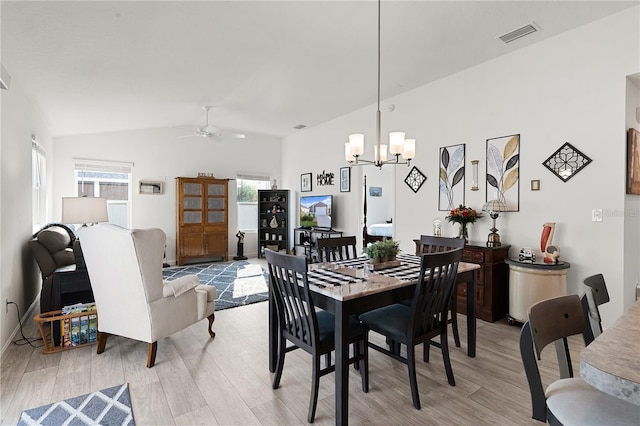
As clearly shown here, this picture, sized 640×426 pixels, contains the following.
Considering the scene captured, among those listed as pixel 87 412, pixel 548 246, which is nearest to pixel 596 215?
pixel 548 246

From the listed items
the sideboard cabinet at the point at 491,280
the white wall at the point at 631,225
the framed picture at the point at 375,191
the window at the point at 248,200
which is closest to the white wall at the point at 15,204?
the window at the point at 248,200

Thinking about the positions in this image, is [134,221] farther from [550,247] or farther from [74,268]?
[550,247]

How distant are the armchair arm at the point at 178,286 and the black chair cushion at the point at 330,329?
4.07 feet

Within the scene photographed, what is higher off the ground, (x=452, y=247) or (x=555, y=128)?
(x=555, y=128)

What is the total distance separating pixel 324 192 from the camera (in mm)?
6902

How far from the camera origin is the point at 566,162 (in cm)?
336

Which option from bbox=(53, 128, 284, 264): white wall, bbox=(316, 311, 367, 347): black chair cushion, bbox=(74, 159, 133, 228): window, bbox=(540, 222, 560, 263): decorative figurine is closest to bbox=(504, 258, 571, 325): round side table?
bbox=(540, 222, 560, 263): decorative figurine

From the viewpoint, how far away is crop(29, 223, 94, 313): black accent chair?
10.4 feet

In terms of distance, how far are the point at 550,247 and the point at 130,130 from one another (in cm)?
719

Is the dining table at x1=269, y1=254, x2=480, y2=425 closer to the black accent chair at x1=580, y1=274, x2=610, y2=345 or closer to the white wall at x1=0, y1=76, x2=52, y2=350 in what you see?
the black accent chair at x1=580, y1=274, x2=610, y2=345

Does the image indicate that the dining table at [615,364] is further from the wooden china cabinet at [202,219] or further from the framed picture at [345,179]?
the wooden china cabinet at [202,219]

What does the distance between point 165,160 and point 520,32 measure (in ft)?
21.1

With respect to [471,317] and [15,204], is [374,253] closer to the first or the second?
[471,317]

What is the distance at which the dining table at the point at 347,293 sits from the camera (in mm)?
1867
